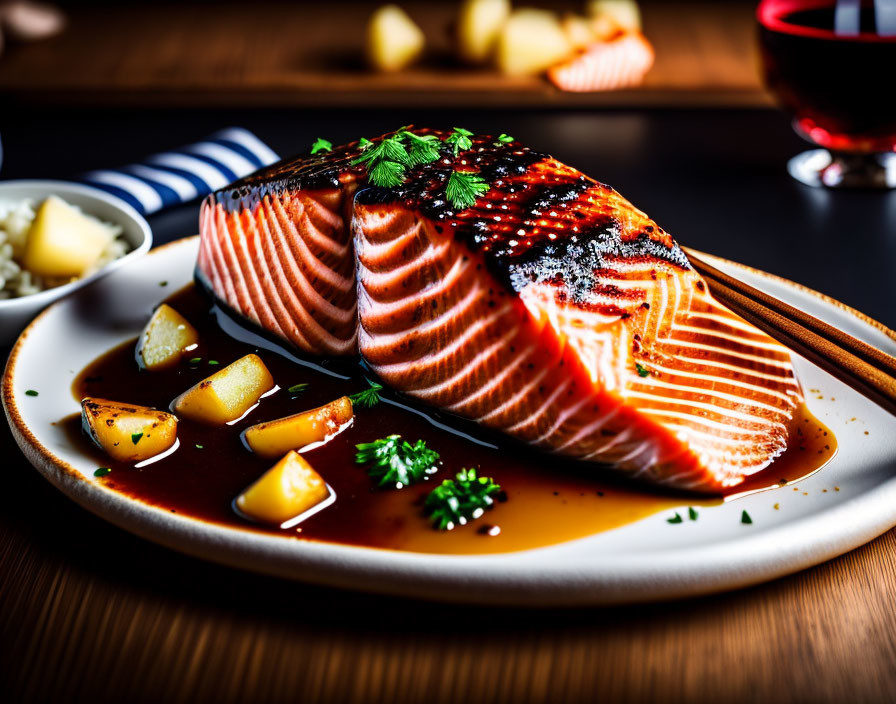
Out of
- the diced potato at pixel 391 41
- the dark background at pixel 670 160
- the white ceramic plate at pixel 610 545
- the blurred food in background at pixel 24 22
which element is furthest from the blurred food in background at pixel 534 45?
the white ceramic plate at pixel 610 545

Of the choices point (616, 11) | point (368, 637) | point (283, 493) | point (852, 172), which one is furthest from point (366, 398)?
point (616, 11)

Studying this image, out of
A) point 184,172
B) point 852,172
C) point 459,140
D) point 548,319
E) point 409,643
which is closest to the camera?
point 409,643

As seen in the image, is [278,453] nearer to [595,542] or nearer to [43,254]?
[595,542]

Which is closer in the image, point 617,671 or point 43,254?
point 617,671

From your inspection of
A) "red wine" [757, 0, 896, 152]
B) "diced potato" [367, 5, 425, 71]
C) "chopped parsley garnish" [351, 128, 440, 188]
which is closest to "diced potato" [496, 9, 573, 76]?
"diced potato" [367, 5, 425, 71]

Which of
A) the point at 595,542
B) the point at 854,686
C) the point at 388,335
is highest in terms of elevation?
the point at 388,335

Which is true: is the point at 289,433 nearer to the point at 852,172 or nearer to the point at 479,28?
the point at 852,172

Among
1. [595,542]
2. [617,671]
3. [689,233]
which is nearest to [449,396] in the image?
[595,542]
